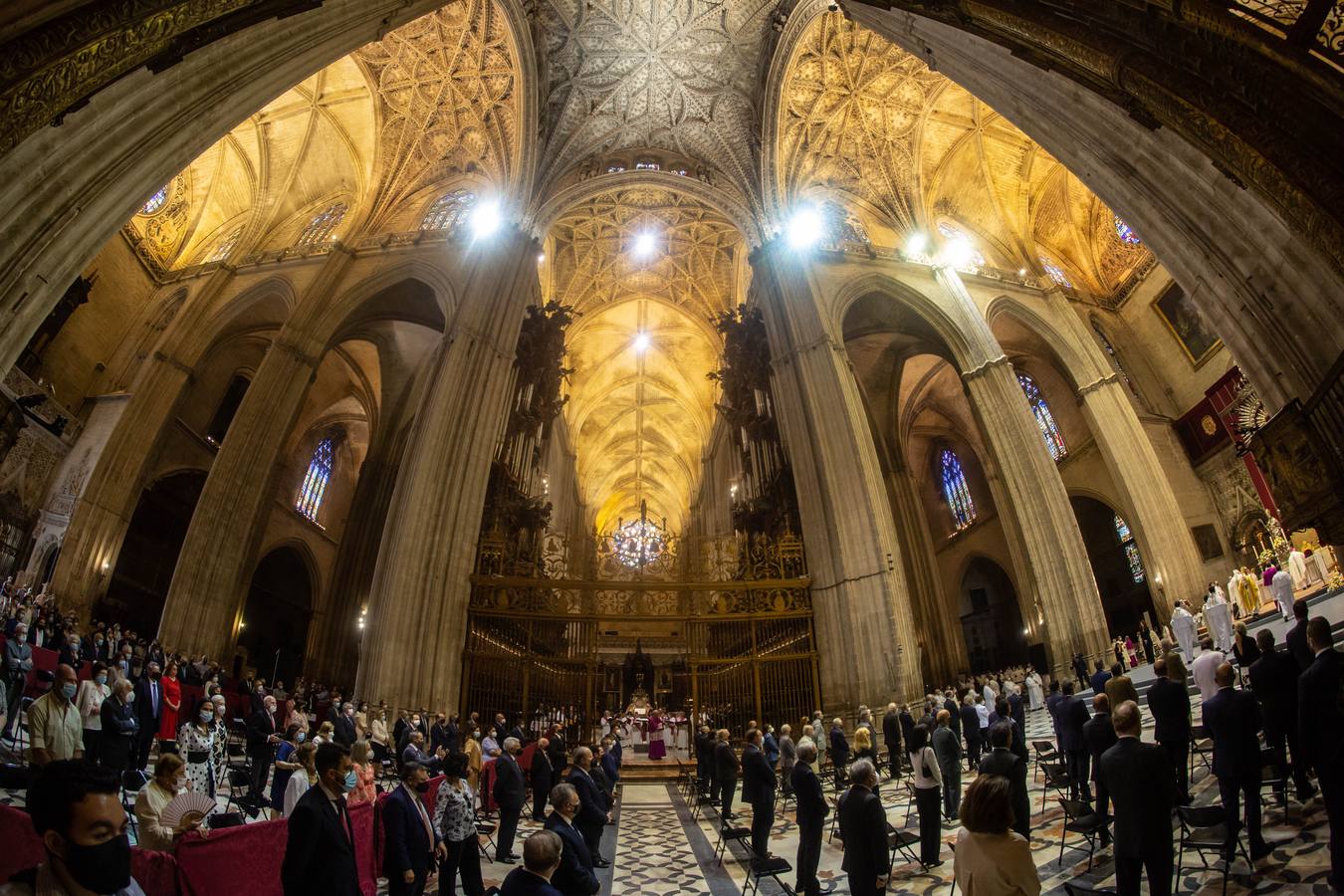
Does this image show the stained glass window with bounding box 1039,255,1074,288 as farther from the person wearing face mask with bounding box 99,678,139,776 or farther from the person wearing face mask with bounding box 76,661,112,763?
the person wearing face mask with bounding box 76,661,112,763

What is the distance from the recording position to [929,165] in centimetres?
1873

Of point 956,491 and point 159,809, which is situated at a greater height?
point 956,491

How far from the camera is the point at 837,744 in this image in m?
7.93

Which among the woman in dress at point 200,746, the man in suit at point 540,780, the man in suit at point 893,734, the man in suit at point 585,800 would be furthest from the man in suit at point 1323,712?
the woman in dress at point 200,746

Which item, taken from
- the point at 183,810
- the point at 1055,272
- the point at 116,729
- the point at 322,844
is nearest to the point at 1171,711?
the point at 322,844

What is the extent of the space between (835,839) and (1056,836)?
2.22 m

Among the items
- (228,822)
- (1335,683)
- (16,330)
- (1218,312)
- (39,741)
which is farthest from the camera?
(1218,312)

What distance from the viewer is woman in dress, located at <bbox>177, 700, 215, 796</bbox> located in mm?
4957

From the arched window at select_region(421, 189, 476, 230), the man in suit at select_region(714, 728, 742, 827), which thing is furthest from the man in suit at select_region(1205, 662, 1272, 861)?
the arched window at select_region(421, 189, 476, 230)

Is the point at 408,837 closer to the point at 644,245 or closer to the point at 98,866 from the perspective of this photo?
the point at 98,866

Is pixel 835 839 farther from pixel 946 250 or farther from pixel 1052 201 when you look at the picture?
pixel 1052 201

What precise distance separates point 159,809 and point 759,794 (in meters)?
4.20

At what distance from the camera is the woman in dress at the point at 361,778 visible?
4.30 m

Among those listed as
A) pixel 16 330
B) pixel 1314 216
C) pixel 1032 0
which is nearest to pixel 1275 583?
pixel 1314 216
